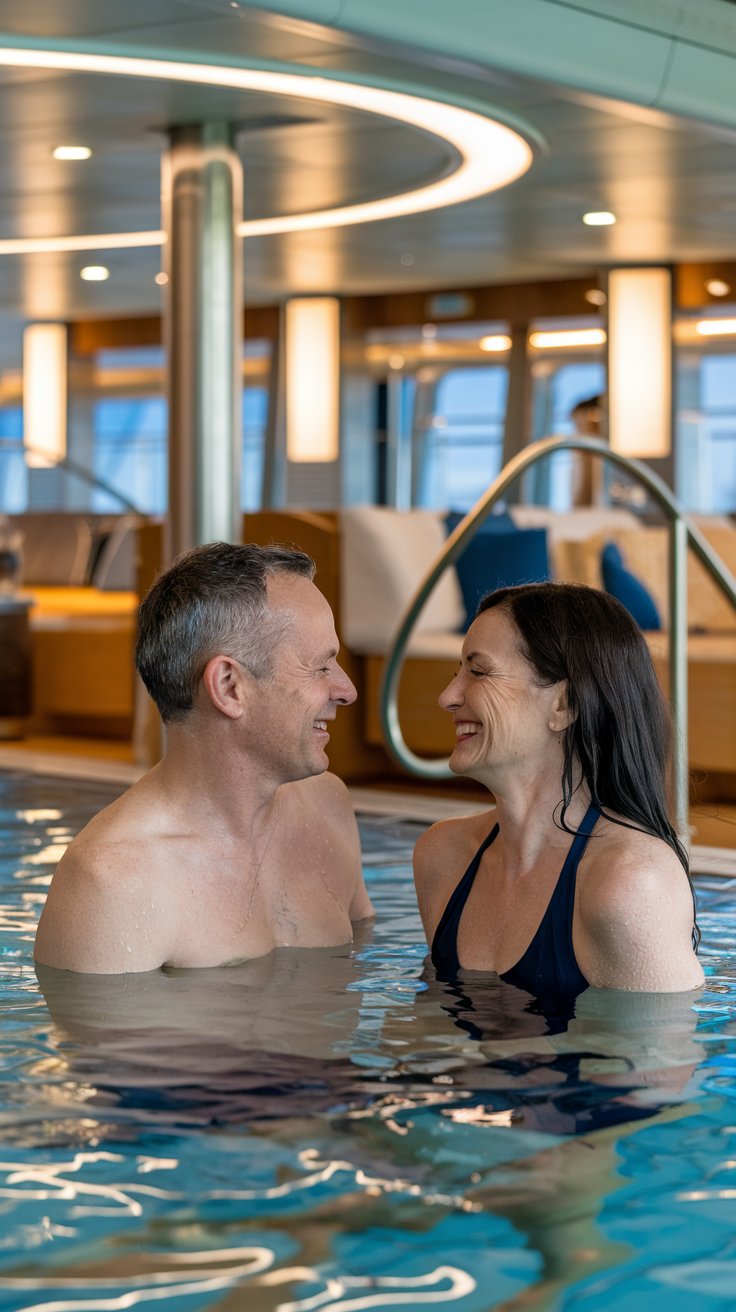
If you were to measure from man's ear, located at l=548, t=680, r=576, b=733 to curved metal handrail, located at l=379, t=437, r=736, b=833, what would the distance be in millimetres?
2307

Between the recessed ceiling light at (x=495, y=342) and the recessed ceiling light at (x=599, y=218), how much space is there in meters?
3.58

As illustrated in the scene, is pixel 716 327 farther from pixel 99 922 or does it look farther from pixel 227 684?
pixel 99 922

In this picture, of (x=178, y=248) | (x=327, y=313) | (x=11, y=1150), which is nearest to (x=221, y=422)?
(x=178, y=248)

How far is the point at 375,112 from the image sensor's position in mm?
7242

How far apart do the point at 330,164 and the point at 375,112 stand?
4.21ft

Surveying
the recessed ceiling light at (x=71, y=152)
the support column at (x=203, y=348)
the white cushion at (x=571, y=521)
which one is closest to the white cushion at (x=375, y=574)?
the support column at (x=203, y=348)

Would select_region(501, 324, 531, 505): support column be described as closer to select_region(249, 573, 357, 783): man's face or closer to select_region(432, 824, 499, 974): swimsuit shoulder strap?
select_region(432, 824, 499, 974): swimsuit shoulder strap

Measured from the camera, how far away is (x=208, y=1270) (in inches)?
71.1

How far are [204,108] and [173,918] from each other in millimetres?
5071

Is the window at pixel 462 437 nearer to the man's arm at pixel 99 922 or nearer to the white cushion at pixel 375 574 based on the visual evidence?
the white cushion at pixel 375 574

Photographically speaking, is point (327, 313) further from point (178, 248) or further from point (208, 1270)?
point (208, 1270)

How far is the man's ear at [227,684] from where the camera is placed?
2.72m

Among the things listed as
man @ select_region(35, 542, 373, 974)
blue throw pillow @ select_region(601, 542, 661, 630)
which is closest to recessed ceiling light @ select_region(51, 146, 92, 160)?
blue throw pillow @ select_region(601, 542, 661, 630)

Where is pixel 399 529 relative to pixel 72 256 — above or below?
below
